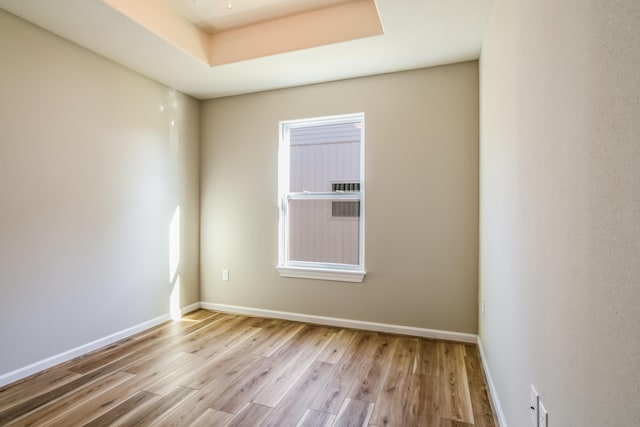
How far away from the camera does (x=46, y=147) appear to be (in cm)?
243

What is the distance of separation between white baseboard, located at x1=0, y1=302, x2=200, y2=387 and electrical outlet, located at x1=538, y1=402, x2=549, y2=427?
3.06 metres

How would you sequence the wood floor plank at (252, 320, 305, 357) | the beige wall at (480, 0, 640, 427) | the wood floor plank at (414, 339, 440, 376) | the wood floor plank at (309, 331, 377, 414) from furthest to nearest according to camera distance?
the wood floor plank at (252, 320, 305, 357) < the wood floor plank at (414, 339, 440, 376) < the wood floor plank at (309, 331, 377, 414) < the beige wall at (480, 0, 640, 427)

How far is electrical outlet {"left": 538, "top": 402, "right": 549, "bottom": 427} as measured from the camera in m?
1.06

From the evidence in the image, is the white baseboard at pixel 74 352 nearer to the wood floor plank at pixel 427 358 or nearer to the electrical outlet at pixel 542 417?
the wood floor plank at pixel 427 358

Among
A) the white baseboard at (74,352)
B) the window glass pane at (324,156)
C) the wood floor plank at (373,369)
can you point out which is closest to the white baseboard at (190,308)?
the white baseboard at (74,352)

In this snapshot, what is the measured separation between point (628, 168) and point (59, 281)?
3.25m

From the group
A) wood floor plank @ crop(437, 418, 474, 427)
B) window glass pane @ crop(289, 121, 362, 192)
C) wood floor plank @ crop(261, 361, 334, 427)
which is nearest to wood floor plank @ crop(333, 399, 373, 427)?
wood floor plank @ crop(261, 361, 334, 427)

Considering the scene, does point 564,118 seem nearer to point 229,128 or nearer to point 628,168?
point 628,168

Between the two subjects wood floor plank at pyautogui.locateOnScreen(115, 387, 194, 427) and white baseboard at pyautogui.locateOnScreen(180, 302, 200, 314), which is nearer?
wood floor plank at pyautogui.locateOnScreen(115, 387, 194, 427)

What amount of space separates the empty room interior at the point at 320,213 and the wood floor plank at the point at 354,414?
16 mm

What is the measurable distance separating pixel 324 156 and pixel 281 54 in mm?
1191

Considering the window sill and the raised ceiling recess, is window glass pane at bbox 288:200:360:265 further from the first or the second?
the raised ceiling recess

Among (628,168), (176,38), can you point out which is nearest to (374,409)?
(628,168)

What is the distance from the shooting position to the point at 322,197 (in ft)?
11.7
